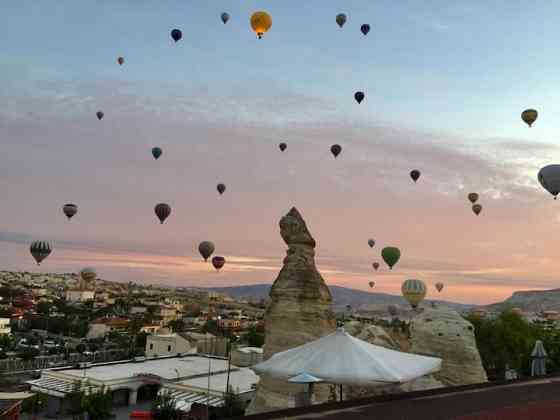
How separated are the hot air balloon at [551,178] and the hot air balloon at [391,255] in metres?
14.7

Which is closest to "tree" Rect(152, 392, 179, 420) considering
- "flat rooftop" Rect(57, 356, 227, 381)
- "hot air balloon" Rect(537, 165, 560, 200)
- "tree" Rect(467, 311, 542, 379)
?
"flat rooftop" Rect(57, 356, 227, 381)

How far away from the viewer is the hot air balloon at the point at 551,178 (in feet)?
96.7

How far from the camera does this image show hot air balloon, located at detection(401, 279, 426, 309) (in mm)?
43688

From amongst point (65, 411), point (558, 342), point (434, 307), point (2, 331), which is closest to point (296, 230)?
point (434, 307)

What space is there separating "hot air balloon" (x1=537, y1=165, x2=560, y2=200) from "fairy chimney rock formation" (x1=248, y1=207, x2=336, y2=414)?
A: 14296 millimetres

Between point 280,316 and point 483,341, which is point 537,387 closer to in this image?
point 280,316

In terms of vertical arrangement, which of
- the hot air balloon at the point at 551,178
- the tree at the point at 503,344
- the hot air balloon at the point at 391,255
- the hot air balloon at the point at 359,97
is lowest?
the tree at the point at 503,344

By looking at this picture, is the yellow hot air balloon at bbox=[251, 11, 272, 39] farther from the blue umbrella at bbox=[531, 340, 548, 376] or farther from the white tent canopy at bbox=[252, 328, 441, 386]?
the white tent canopy at bbox=[252, 328, 441, 386]

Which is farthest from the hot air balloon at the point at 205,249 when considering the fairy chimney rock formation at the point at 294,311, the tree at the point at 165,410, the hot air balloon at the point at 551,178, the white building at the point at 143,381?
the hot air balloon at the point at 551,178

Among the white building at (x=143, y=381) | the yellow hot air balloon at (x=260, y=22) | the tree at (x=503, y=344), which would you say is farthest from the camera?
the tree at (x=503, y=344)

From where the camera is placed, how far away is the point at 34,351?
7644 cm

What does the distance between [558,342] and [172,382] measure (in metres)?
36.1

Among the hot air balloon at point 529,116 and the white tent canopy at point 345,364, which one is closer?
the white tent canopy at point 345,364

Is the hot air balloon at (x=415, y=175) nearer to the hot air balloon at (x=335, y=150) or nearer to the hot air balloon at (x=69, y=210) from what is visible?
the hot air balloon at (x=335, y=150)
